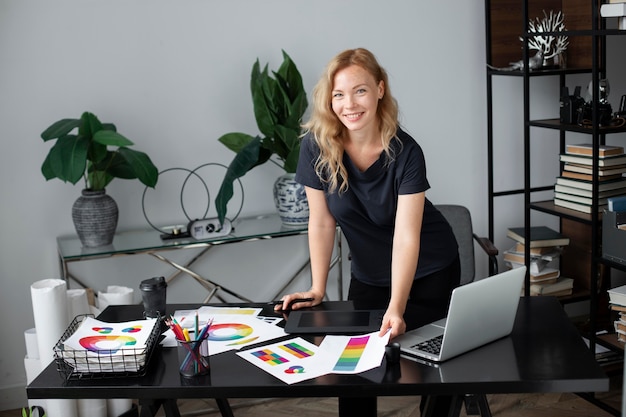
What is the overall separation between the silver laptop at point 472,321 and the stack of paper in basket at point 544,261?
1.97 meters

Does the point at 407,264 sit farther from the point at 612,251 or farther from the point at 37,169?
the point at 37,169

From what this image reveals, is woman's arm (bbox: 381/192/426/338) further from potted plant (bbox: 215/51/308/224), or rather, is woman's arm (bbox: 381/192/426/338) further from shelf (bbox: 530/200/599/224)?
shelf (bbox: 530/200/599/224)

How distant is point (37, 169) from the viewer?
3.62 m

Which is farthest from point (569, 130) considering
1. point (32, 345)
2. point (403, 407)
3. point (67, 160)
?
point (32, 345)

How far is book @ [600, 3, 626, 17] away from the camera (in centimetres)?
323

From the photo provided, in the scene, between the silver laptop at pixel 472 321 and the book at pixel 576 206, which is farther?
the book at pixel 576 206

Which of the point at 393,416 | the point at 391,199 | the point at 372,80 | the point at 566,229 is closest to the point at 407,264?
the point at 391,199

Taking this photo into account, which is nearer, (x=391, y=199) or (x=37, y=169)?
(x=391, y=199)

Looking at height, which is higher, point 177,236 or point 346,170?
point 346,170

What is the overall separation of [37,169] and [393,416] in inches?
75.2

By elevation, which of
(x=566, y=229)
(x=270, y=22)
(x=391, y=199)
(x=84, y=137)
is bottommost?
(x=566, y=229)

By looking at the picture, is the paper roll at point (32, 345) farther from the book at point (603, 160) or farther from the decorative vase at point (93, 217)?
the book at point (603, 160)

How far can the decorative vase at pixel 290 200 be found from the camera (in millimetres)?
3688

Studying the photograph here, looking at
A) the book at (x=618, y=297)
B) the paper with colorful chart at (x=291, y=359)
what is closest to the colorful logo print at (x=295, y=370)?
the paper with colorful chart at (x=291, y=359)
